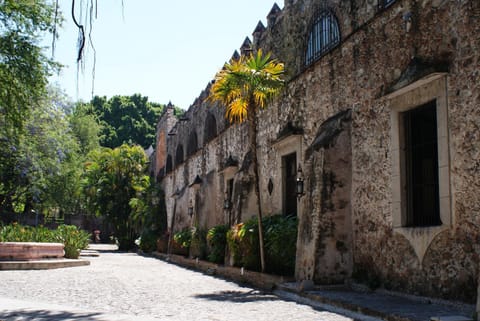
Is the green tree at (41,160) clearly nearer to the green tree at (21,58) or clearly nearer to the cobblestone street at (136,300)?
the green tree at (21,58)

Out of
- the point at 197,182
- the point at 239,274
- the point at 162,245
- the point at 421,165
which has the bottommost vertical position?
the point at 239,274

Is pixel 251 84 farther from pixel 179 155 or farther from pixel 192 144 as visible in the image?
pixel 179 155

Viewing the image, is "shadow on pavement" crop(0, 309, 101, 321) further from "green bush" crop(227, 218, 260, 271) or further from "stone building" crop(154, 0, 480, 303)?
"green bush" crop(227, 218, 260, 271)

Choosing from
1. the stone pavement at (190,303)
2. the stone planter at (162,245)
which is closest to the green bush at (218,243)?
the stone pavement at (190,303)

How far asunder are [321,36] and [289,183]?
367 cm

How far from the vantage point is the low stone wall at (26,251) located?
50.5 ft

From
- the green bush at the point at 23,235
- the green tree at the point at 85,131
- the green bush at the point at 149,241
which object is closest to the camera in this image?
the green bush at the point at 23,235

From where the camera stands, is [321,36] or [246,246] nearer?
[321,36]

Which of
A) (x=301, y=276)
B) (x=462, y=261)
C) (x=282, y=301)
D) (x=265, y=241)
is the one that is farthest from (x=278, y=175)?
(x=462, y=261)

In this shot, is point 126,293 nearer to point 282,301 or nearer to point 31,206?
point 282,301

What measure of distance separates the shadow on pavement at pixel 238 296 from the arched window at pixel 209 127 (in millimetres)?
12758

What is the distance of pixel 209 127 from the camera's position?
23.2 meters

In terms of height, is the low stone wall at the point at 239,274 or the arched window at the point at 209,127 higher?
the arched window at the point at 209,127

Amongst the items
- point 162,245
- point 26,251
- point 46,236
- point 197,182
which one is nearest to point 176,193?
point 162,245
